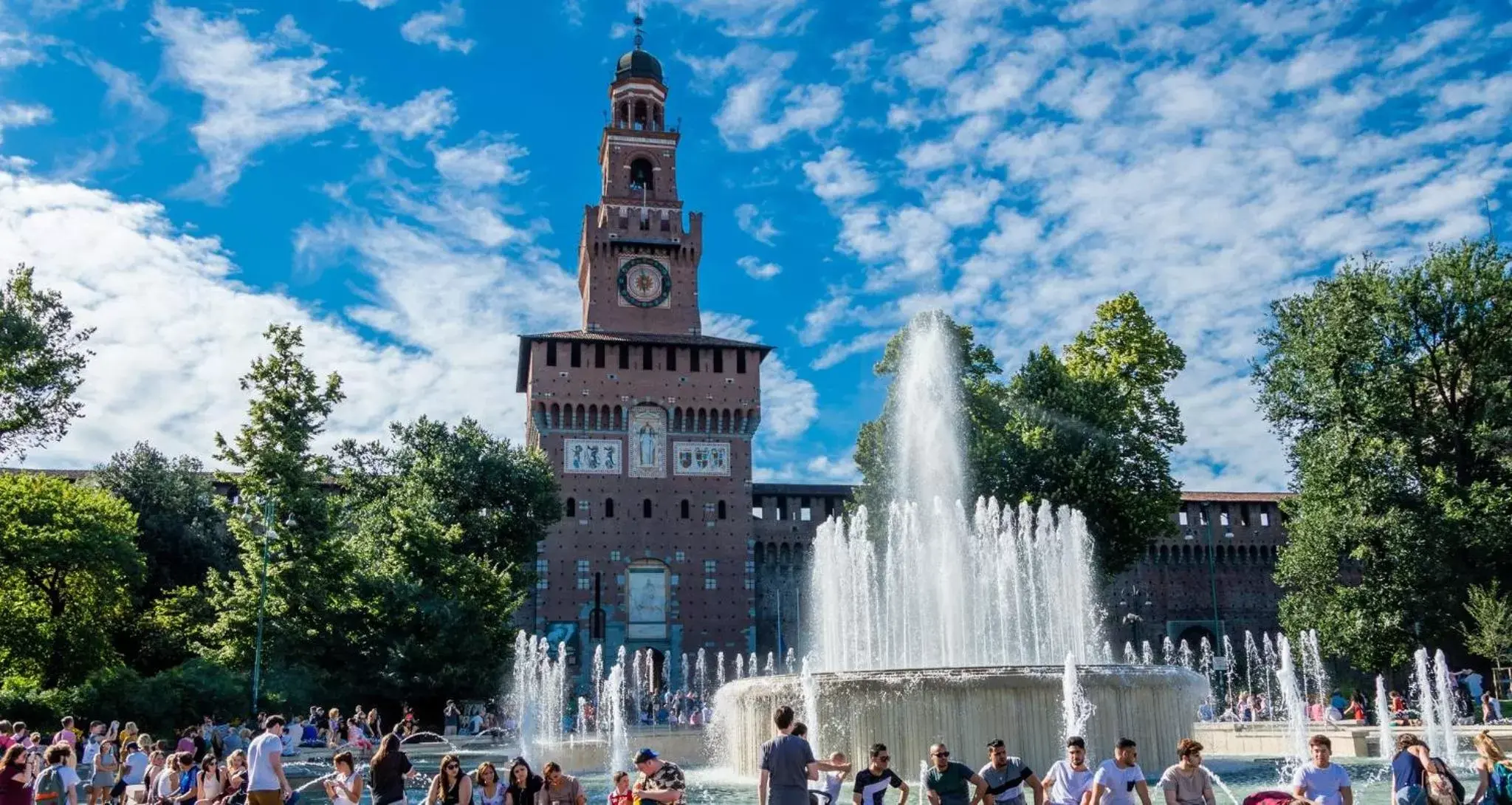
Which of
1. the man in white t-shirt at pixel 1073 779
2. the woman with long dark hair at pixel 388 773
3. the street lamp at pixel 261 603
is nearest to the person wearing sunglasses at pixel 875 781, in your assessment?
the man in white t-shirt at pixel 1073 779

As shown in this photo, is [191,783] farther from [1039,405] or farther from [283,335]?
[1039,405]

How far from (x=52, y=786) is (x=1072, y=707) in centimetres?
949

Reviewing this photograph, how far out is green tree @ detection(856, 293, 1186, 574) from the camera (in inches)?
1142

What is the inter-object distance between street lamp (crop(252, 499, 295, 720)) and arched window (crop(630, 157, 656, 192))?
21889 mm

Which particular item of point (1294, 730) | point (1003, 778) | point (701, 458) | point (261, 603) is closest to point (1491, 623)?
point (1294, 730)

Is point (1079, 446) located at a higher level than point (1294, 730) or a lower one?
higher

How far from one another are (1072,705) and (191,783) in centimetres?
832

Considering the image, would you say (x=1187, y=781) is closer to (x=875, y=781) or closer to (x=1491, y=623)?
(x=875, y=781)

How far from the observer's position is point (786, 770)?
738 cm

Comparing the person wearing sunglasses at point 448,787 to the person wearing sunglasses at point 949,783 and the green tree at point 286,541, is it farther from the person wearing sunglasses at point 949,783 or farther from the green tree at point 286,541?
the green tree at point 286,541

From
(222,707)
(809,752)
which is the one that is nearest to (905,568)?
(222,707)

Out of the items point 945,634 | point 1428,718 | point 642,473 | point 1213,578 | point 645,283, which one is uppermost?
point 645,283

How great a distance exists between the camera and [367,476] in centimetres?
3625

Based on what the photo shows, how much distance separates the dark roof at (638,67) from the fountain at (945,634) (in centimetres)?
1744
